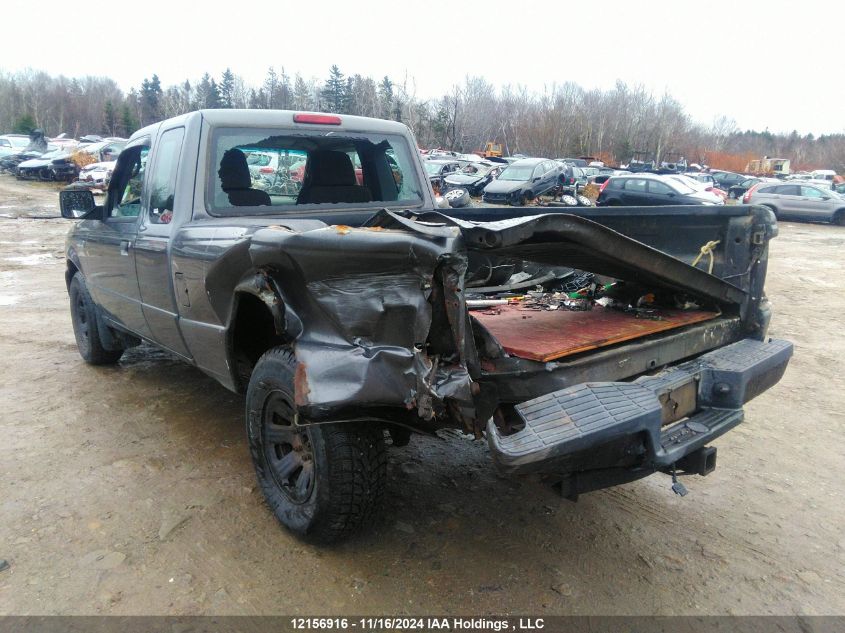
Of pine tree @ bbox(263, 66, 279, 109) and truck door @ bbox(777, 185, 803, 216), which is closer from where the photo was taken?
truck door @ bbox(777, 185, 803, 216)

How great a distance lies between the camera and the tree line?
194 ft

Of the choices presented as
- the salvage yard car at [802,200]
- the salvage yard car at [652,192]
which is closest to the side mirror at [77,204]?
the salvage yard car at [652,192]

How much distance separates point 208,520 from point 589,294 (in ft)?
7.96

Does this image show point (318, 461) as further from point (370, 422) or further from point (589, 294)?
point (589, 294)

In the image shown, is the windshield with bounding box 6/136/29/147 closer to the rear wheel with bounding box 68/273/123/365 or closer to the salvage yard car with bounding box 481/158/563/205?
the salvage yard car with bounding box 481/158/563/205

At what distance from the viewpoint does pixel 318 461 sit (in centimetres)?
252

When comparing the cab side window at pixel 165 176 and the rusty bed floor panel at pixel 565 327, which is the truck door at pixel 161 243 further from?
the rusty bed floor panel at pixel 565 327

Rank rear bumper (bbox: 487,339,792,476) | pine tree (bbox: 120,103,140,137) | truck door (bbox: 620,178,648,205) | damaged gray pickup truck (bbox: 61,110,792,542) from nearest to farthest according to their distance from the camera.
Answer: rear bumper (bbox: 487,339,792,476), damaged gray pickup truck (bbox: 61,110,792,542), truck door (bbox: 620,178,648,205), pine tree (bbox: 120,103,140,137)

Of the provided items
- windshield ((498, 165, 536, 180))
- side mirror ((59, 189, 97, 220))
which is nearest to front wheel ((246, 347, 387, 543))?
side mirror ((59, 189, 97, 220))

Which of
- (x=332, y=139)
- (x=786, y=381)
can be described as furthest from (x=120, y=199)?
(x=786, y=381)

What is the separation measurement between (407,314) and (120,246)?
280cm

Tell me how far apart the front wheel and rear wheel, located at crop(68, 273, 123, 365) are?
2919mm

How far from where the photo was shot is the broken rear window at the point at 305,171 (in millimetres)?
3566

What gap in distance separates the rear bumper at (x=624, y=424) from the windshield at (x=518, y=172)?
1941 cm
